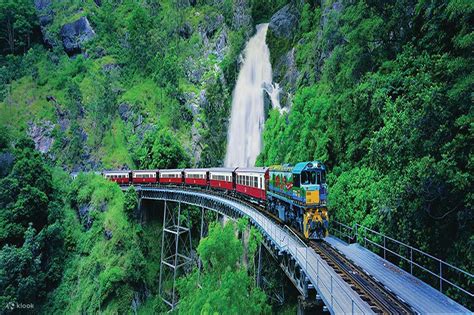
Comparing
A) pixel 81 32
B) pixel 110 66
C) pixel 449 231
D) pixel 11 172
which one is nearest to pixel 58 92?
pixel 110 66

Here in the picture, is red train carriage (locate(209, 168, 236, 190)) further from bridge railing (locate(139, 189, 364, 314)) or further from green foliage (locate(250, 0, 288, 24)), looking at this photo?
green foliage (locate(250, 0, 288, 24))

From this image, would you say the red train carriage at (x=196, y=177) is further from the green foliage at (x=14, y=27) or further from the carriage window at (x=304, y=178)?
the green foliage at (x=14, y=27)

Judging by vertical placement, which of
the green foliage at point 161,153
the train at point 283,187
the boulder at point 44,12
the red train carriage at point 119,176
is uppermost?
the boulder at point 44,12

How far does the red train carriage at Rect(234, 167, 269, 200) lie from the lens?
23.6 m

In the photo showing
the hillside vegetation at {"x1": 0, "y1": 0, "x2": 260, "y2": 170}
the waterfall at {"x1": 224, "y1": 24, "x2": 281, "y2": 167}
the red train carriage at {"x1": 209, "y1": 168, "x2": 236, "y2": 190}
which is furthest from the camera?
the hillside vegetation at {"x1": 0, "y1": 0, "x2": 260, "y2": 170}

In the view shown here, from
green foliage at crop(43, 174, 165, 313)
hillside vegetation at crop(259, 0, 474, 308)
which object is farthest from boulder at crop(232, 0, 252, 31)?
green foliage at crop(43, 174, 165, 313)

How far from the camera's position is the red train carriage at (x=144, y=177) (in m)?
39.4

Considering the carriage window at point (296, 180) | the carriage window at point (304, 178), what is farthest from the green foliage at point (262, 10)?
the carriage window at point (304, 178)

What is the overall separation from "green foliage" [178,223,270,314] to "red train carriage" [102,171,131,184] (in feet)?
87.1

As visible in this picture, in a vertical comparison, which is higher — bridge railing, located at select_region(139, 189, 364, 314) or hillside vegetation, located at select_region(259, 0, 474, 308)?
hillside vegetation, located at select_region(259, 0, 474, 308)

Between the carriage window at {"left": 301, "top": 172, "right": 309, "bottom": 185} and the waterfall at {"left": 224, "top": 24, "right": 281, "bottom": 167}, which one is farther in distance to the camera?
the waterfall at {"left": 224, "top": 24, "right": 281, "bottom": 167}

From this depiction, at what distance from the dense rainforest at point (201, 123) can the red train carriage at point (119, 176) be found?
273 cm

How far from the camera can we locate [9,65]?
69438 mm

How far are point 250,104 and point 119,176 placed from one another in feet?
74.7
